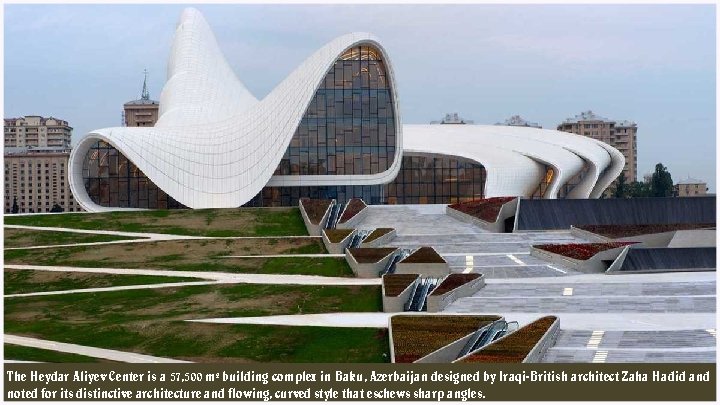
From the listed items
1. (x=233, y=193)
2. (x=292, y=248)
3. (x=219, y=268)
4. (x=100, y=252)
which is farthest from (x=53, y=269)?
(x=233, y=193)

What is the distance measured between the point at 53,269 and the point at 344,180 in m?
25.5

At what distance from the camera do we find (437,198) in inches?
2537

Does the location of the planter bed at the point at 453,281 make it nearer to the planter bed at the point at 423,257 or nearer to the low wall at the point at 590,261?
the planter bed at the point at 423,257

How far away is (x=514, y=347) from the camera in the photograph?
23.7 metres

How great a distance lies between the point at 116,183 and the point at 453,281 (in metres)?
30.5

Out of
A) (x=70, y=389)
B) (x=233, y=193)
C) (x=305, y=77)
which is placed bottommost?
(x=70, y=389)

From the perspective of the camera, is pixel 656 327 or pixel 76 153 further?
pixel 76 153

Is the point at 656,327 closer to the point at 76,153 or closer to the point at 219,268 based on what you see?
the point at 219,268

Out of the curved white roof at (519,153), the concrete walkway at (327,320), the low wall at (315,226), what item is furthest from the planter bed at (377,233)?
the curved white roof at (519,153)

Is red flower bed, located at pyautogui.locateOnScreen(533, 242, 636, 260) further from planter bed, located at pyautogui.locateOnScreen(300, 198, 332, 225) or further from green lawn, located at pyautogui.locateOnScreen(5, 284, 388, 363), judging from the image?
planter bed, located at pyautogui.locateOnScreen(300, 198, 332, 225)

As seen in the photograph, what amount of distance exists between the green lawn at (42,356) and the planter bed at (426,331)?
326 inches

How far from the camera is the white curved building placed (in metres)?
55.5

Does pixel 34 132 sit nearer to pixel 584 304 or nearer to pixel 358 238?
pixel 358 238

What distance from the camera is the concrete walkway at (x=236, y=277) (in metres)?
35.8
